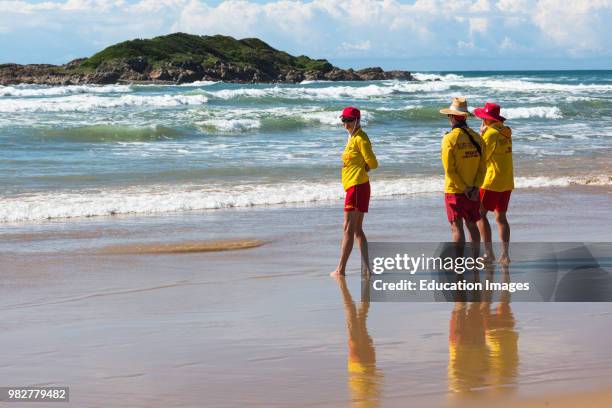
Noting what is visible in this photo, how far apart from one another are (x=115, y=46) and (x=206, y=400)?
3592 inches

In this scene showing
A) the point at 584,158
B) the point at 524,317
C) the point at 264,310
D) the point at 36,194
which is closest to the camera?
the point at 524,317

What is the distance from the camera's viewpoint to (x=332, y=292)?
7.20 metres

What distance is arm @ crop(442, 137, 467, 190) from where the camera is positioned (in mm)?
7477

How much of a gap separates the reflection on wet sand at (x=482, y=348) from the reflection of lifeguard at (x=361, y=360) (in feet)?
1.31

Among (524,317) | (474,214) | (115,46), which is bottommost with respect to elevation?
(524,317)

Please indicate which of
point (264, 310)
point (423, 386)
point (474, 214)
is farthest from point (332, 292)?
point (423, 386)

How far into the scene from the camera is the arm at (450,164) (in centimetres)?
748

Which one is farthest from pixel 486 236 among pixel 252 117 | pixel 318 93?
pixel 318 93

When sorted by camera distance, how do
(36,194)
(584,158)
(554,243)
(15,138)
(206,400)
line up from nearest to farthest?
(206,400)
(554,243)
(36,194)
(584,158)
(15,138)

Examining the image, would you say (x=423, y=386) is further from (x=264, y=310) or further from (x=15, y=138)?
(x=15, y=138)

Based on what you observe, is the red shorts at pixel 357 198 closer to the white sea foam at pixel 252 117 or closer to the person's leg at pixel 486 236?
the person's leg at pixel 486 236

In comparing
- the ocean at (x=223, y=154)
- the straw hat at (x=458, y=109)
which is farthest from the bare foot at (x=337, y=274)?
the ocean at (x=223, y=154)

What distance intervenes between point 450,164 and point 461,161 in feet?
0.30
